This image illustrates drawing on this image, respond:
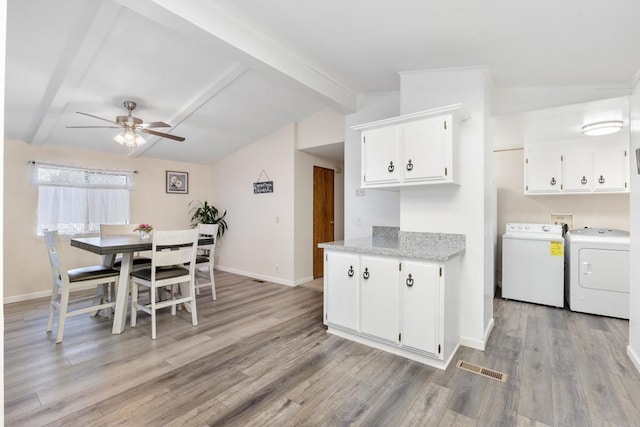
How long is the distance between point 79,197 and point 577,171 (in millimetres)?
6821

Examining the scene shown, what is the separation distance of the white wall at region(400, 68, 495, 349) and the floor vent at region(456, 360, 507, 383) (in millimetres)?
329

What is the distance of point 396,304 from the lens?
2.44 meters

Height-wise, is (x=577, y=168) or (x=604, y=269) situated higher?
(x=577, y=168)

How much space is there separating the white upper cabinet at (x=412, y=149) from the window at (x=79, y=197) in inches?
157

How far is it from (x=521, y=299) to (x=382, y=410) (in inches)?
118

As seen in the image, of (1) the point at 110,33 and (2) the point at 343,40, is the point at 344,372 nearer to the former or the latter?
(2) the point at 343,40

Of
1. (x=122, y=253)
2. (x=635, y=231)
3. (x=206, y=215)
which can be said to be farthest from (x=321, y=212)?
(x=635, y=231)

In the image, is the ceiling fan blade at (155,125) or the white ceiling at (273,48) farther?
the ceiling fan blade at (155,125)

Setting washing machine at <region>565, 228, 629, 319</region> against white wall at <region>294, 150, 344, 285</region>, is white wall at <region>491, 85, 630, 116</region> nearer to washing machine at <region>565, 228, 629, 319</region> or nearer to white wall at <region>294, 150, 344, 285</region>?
washing machine at <region>565, 228, 629, 319</region>

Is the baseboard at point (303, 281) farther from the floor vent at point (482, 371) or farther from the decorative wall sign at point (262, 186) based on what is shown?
the floor vent at point (482, 371)

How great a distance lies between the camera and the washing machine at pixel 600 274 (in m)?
3.28

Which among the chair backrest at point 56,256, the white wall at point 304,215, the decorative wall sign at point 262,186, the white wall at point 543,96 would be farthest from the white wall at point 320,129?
the chair backrest at point 56,256

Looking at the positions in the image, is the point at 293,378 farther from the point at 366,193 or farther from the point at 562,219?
the point at 562,219

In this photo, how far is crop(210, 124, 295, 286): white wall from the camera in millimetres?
4723
